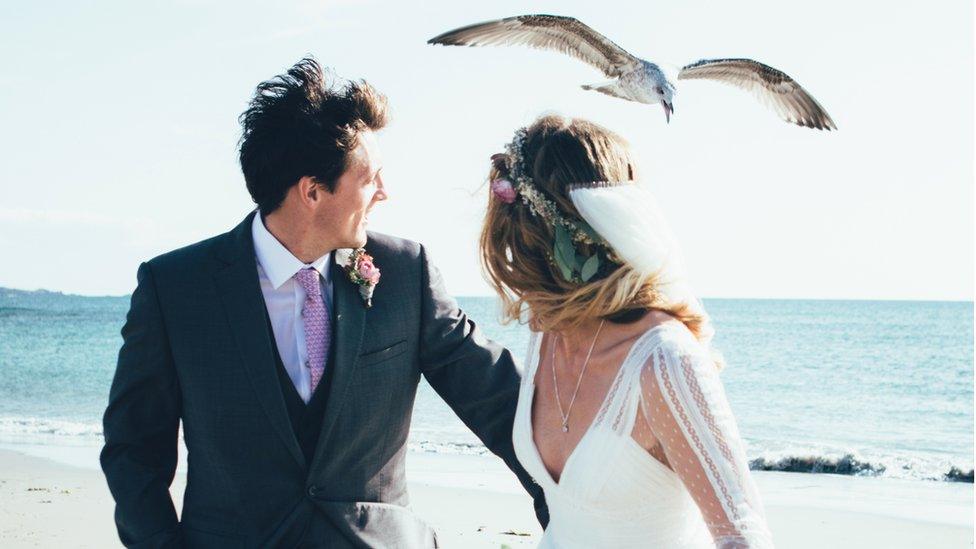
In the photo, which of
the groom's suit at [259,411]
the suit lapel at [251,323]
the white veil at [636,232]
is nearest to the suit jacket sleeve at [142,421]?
the groom's suit at [259,411]

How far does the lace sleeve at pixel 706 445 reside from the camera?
1999 millimetres

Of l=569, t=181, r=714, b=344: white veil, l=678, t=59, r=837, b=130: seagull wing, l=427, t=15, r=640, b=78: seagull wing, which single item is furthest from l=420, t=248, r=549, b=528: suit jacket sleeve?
l=678, t=59, r=837, b=130: seagull wing

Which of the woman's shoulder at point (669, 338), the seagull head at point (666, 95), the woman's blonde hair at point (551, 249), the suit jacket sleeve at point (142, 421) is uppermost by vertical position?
the seagull head at point (666, 95)

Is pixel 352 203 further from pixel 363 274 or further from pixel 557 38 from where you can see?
pixel 557 38

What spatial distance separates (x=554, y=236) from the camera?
235cm

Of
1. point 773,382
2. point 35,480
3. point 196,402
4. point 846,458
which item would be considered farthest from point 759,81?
point 773,382

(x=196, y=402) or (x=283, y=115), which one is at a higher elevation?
(x=283, y=115)

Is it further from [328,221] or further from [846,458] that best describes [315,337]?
→ [846,458]

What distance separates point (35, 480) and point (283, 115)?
7691 mm

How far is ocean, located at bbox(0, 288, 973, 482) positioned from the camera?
14.3 m

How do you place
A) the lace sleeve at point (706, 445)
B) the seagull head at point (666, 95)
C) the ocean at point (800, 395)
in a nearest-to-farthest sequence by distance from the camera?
1. the lace sleeve at point (706, 445)
2. the seagull head at point (666, 95)
3. the ocean at point (800, 395)

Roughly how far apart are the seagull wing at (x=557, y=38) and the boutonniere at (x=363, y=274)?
2895 mm

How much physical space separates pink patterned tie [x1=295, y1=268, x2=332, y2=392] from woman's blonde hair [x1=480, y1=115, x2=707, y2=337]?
2.48 ft

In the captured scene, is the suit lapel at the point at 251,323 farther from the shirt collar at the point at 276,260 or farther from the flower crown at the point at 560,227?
the flower crown at the point at 560,227
